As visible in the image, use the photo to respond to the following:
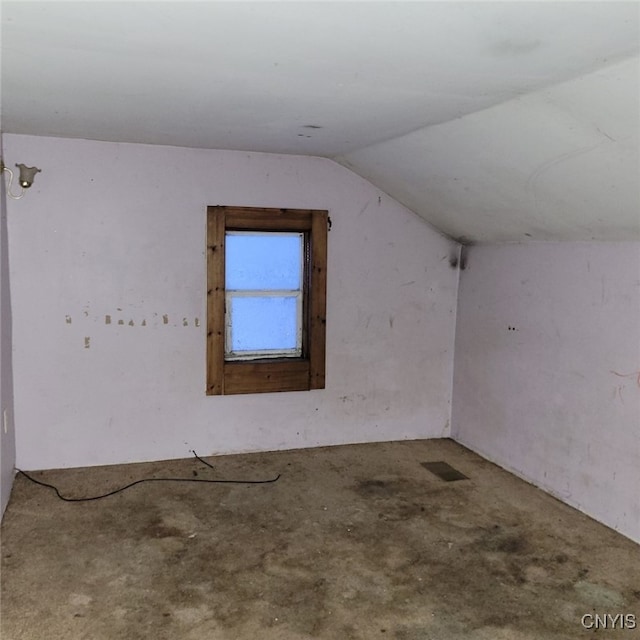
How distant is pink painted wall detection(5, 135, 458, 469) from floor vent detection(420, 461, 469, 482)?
529mm

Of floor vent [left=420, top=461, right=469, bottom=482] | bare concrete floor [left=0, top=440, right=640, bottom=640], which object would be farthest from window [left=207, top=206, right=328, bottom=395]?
floor vent [left=420, top=461, right=469, bottom=482]

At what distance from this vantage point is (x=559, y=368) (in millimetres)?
3486

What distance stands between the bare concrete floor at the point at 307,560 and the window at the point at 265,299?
0.69m

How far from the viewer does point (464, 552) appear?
288 centimetres

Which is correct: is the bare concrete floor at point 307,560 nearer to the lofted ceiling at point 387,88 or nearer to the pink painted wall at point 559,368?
the pink painted wall at point 559,368

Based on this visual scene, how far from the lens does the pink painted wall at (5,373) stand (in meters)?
3.31

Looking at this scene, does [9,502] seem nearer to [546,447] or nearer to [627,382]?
[546,447]

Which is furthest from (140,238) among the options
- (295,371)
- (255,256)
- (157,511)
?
(157,511)

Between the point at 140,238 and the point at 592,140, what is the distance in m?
2.70

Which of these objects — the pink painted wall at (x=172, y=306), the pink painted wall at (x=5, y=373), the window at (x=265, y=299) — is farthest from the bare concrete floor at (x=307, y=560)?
the window at (x=265, y=299)

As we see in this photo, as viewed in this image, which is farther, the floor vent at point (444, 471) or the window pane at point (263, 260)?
the window pane at point (263, 260)

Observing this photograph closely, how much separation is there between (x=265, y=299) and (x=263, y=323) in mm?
174

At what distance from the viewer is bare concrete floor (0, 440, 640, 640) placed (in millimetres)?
2311

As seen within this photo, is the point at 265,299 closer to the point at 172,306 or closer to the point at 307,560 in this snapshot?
the point at 172,306
